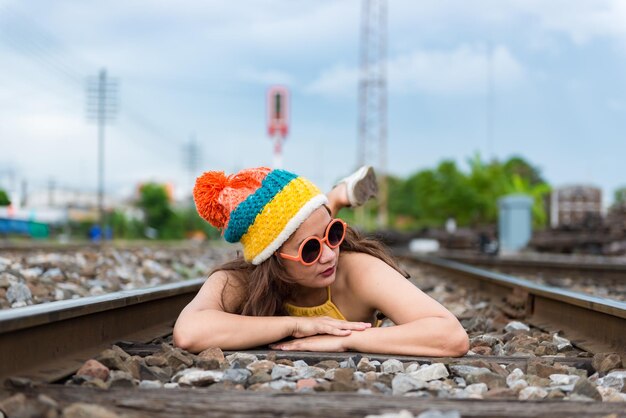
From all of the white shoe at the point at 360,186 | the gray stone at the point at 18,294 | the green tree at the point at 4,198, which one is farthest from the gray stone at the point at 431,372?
the green tree at the point at 4,198

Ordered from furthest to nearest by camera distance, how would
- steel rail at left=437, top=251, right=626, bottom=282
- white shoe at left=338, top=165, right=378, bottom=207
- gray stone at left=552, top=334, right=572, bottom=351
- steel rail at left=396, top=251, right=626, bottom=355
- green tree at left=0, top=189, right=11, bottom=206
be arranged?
steel rail at left=437, top=251, right=626, bottom=282 → green tree at left=0, top=189, right=11, bottom=206 → white shoe at left=338, top=165, right=378, bottom=207 → gray stone at left=552, top=334, right=572, bottom=351 → steel rail at left=396, top=251, right=626, bottom=355

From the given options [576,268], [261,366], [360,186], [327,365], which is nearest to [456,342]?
[327,365]

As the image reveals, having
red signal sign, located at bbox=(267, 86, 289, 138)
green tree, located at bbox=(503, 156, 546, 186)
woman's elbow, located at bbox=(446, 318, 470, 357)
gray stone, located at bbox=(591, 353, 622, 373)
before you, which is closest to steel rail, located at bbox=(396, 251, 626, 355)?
gray stone, located at bbox=(591, 353, 622, 373)

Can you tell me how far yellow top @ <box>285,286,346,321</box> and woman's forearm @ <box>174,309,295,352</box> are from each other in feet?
0.81

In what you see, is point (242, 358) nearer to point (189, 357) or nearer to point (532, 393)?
point (189, 357)

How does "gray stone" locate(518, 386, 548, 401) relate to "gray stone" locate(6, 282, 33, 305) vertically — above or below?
above

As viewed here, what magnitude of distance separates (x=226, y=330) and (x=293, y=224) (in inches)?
18.4

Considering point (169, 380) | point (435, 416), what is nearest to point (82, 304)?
point (169, 380)

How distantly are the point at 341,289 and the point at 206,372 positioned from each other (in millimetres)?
866

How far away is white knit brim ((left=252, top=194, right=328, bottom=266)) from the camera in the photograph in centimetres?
275

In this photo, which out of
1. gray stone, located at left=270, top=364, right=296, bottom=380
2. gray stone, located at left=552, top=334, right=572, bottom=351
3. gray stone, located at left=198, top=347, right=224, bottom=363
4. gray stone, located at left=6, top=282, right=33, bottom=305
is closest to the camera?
gray stone, located at left=270, top=364, right=296, bottom=380

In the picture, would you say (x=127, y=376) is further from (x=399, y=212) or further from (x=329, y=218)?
(x=399, y=212)

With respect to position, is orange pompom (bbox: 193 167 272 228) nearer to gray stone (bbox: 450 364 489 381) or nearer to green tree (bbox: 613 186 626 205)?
gray stone (bbox: 450 364 489 381)

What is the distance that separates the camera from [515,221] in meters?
22.2
